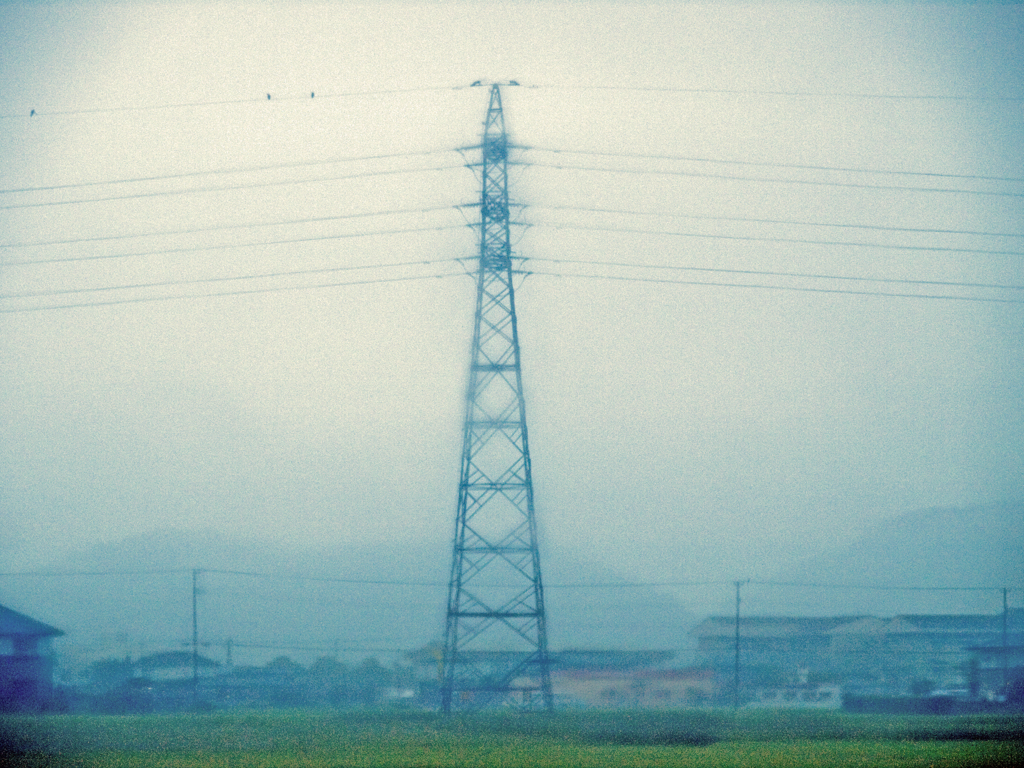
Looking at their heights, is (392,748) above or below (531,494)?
below

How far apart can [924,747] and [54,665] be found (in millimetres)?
41590

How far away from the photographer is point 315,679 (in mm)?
60625

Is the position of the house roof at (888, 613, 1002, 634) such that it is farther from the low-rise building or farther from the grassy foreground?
the low-rise building

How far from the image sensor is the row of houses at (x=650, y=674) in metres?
51.4

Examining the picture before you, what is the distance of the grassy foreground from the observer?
25.5m

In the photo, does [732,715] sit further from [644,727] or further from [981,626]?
[981,626]

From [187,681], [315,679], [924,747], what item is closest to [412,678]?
[315,679]

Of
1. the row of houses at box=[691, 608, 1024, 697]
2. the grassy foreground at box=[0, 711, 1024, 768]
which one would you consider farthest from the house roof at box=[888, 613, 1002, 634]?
the grassy foreground at box=[0, 711, 1024, 768]

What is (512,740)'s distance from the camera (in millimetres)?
30125

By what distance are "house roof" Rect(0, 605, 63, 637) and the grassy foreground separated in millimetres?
13551

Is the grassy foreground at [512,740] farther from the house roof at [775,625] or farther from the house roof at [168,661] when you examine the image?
the house roof at [775,625]

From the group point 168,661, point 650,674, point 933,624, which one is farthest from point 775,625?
point 168,661

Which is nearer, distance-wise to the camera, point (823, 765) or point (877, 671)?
point (823, 765)

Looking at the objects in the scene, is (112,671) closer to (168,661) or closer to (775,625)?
(168,661)
